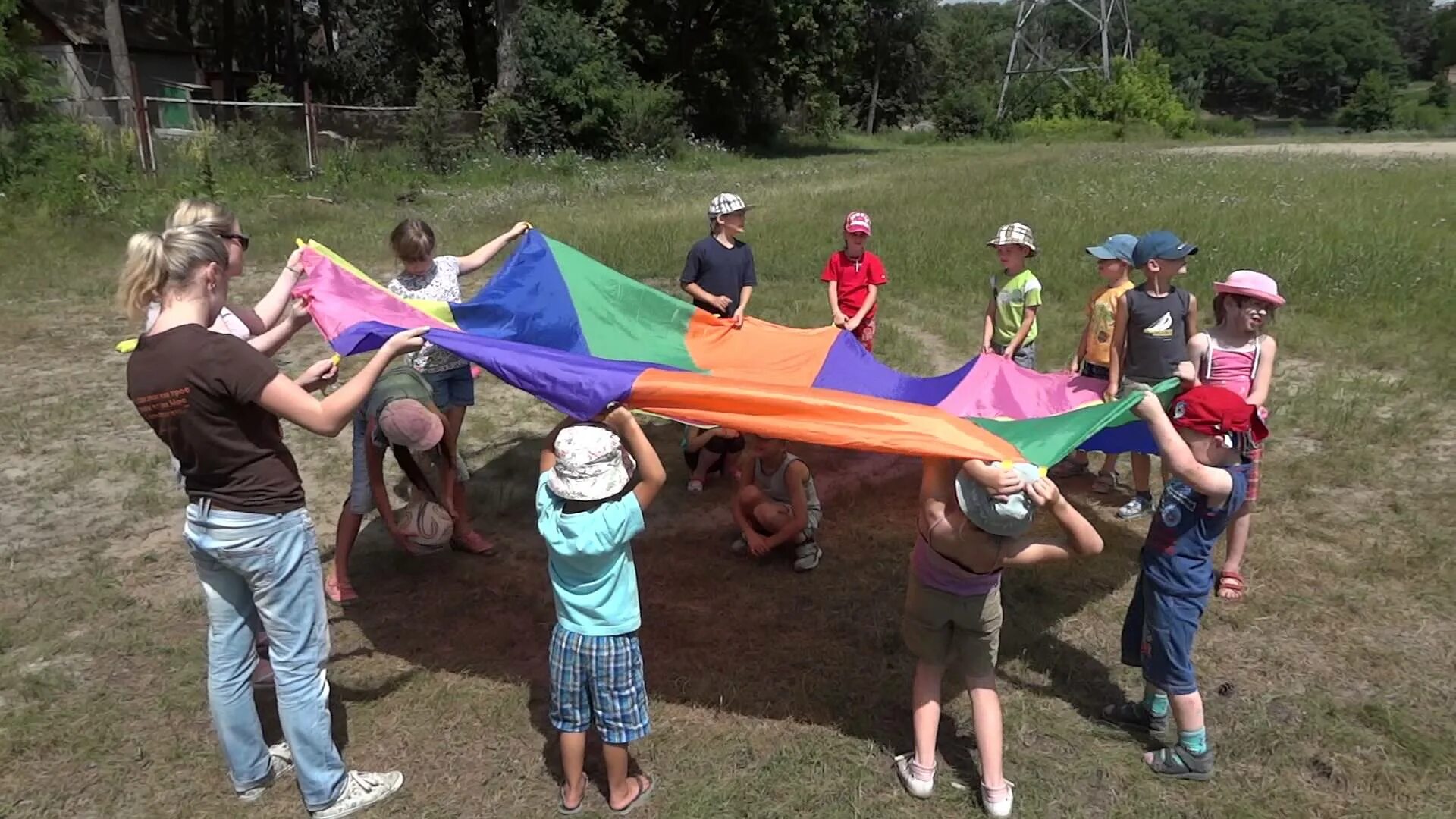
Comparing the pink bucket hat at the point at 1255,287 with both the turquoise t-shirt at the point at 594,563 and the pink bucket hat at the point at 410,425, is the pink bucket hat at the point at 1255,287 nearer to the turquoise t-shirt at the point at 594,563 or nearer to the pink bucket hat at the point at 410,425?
the turquoise t-shirt at the point at 594,563

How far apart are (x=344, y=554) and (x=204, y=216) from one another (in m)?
1.65

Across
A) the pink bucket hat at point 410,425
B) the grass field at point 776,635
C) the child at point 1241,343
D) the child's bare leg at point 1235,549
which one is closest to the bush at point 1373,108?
the grass field at point 776,635

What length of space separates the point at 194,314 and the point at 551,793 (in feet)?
5.81

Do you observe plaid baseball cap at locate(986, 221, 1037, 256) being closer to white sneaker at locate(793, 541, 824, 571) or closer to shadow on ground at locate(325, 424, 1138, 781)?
shadow on ground at locate(325, 424, 1138, 781)

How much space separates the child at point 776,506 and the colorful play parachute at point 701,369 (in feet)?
1.30

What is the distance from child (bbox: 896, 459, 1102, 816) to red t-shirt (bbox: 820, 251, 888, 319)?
2.97m

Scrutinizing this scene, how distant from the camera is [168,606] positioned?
4.07 metres

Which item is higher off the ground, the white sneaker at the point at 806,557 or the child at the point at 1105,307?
the child at the point at 1105,307

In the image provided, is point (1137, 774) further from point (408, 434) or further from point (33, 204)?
point (33, 204)

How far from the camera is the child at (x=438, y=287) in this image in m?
4.23

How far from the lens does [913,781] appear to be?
2.95m

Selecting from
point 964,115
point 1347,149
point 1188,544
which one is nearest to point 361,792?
point 1188,544

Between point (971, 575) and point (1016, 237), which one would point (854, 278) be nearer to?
point (1016, 237)

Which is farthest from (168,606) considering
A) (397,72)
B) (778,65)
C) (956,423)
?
(397,72)
